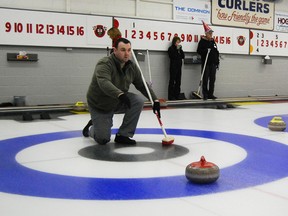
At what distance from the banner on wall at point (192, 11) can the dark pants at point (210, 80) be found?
50.2 inches

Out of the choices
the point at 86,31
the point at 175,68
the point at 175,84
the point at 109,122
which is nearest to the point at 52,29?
the point at 86,31

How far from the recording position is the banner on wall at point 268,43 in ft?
37.0

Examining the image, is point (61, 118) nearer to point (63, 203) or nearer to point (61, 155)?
point (61, 155)

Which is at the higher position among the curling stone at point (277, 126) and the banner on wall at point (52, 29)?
the banner on wall at point (52, 29)

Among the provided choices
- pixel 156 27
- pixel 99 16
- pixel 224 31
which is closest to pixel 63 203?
pixel 99 16

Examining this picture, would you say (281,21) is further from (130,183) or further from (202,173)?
(130,183)

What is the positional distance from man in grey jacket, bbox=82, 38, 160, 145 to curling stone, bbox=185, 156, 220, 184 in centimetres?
139

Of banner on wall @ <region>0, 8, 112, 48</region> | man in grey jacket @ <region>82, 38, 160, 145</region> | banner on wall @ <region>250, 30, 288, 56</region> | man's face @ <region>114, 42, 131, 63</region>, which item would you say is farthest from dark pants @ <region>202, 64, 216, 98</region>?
man's face @ <region>114, 42, 131, 63</region>

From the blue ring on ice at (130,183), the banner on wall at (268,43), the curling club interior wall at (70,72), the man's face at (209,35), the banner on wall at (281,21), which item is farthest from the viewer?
the banner on wall at (281,21)

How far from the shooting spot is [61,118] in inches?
Result: 259

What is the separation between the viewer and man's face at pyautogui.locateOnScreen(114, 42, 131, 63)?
4078 mm

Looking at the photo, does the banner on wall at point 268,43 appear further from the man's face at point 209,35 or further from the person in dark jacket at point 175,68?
the person in dark jacket at point 175,68

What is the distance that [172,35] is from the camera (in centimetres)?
975

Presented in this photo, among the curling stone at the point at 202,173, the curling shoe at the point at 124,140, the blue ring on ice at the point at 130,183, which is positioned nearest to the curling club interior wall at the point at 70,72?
the curling shoe at the point at 124,140
